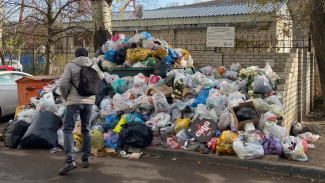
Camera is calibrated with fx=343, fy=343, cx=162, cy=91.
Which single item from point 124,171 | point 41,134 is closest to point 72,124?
point 124,171

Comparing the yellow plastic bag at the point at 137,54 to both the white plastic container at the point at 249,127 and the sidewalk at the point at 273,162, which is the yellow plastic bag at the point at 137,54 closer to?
the sidewalk at the point at 273,162

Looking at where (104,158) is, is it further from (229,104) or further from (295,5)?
(295,5)

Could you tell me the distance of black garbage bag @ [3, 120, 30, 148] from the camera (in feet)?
20.9

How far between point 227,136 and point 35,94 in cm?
515

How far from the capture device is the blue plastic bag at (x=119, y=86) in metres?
7.53

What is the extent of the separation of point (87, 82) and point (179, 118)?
6.89 feet

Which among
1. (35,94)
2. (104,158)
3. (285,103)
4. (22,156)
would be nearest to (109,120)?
(104,158)

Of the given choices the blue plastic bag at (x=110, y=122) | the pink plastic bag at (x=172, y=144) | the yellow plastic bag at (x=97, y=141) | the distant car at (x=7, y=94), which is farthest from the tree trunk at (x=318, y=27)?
the distant car at (x=7, y=94)

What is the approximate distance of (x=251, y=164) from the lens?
5.17 meters

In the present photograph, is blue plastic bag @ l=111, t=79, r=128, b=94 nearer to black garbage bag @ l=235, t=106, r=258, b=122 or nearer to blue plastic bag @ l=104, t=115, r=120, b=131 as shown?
blue plastic bag @ l=104, t=115, r=120, b=131

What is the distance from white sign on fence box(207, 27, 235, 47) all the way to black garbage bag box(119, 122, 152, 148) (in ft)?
13.6

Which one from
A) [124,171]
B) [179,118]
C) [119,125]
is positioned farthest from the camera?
[119,125]

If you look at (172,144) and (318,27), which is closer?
(172,144)

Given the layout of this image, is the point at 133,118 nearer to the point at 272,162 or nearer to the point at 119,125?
the point at 119,125
